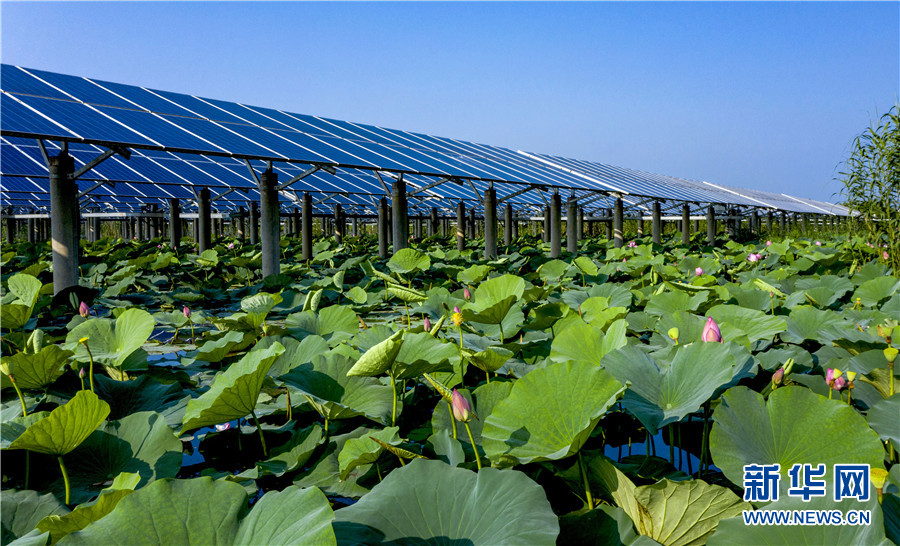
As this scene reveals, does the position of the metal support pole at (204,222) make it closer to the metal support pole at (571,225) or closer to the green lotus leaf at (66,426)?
the metal support pole at (571,225)

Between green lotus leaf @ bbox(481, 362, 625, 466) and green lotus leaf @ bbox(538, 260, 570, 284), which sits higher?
green lotus leaf @ bbox(481, 362, 625, 466)

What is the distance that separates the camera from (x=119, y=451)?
1.41m

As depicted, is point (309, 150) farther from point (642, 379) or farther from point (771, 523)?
point (771, 523)

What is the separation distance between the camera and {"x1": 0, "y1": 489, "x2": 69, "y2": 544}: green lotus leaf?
1108 mm

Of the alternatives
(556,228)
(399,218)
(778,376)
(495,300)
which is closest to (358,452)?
(778,376)

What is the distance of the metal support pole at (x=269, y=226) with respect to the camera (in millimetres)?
6863

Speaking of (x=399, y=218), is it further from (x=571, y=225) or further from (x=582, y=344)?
(x=582, y=344)

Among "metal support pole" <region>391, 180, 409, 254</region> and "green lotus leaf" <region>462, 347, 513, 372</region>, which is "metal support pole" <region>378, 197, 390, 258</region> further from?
"green lotus leaf" <region>462, 347, 513, 372</region>

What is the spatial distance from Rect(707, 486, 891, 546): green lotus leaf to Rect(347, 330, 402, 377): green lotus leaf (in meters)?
0.76

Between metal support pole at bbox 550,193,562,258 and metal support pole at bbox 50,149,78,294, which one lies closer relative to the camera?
metal support pole at bbox 50,149,78,294

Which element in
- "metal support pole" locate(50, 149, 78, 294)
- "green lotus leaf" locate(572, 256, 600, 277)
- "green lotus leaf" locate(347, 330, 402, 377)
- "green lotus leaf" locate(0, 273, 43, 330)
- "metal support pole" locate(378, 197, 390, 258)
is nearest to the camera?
"green lotus leaf" locate(347, 330, 402, 377)

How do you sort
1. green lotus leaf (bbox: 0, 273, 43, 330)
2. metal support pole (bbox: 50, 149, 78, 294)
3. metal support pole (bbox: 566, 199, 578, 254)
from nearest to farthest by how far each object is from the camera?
green lotus leaf (bbox: 0, 273, 43, 330) < metal support pole (bbox: 50, 149, 78, 294) < metal support pole (bbox: 566, 199, 578, 254)

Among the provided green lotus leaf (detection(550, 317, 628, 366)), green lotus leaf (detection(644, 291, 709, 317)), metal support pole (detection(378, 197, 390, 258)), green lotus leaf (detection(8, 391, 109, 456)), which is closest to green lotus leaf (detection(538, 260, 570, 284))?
green lotus leaf (detection(644, 291, 709, 317))

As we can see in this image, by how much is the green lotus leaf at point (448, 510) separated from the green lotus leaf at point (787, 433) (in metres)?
0.42
